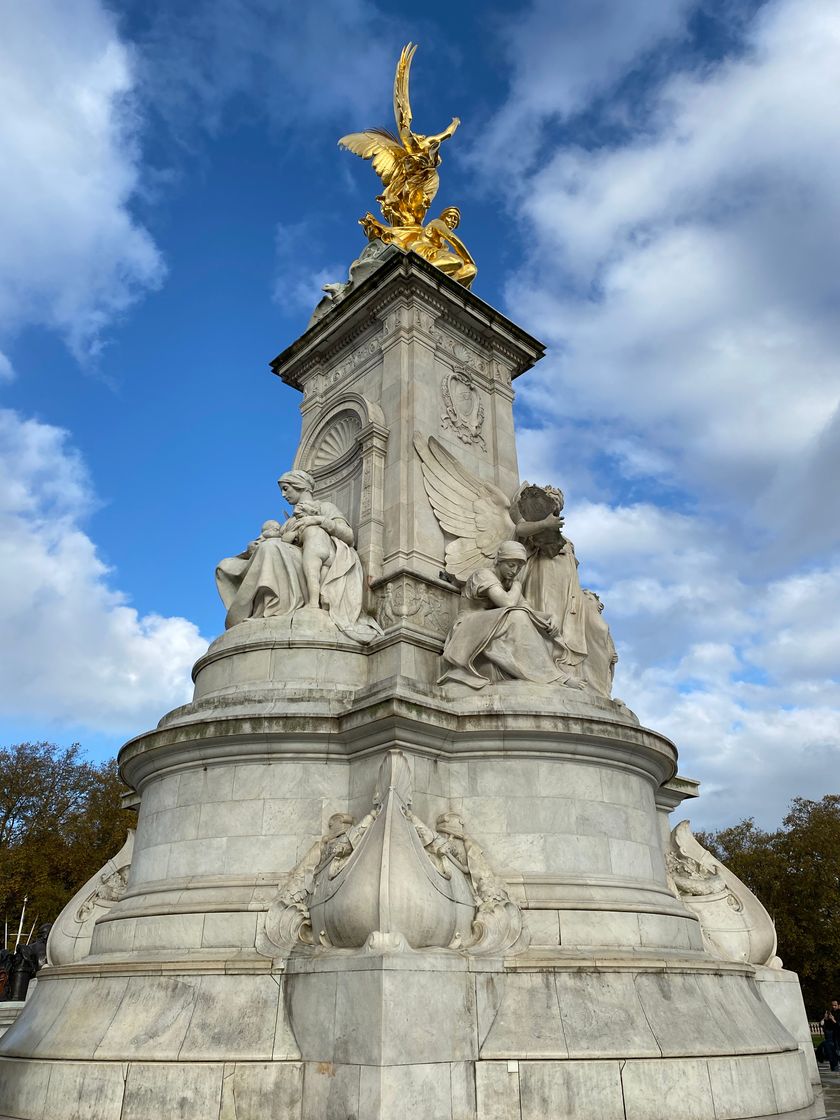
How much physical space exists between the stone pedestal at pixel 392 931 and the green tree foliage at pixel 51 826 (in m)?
25.5

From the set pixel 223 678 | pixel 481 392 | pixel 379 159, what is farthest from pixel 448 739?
pixel 379 159

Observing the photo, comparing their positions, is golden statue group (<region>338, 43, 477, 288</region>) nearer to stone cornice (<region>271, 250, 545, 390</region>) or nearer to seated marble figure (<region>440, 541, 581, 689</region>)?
stone cornice (<region>271, 250, 545, 390</region>)

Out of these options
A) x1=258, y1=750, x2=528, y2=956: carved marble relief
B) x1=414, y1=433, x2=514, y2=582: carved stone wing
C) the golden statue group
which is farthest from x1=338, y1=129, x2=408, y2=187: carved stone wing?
x1=258, y1=750, x2=528, y2=956: carved marble relief

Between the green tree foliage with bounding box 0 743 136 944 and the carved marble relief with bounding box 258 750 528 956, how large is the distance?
91.7 ft

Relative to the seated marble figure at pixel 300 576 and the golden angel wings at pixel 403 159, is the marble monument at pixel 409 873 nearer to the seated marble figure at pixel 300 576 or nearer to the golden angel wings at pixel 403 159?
the seated marble figure at pixel 300 576

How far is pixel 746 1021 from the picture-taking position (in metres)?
9.18

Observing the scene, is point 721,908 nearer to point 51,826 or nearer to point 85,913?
point 85,913

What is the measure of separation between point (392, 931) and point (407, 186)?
15341 millimetres

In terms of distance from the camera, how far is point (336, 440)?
653 inches

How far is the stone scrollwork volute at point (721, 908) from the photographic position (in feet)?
40.0

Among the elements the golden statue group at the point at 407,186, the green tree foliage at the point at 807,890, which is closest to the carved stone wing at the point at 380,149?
the golden statue group at the point at 407,186

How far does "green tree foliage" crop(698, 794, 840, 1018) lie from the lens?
3472 centimetres

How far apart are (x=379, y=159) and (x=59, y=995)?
1633 centimetres

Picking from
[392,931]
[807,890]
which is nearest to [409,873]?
[392,931]
